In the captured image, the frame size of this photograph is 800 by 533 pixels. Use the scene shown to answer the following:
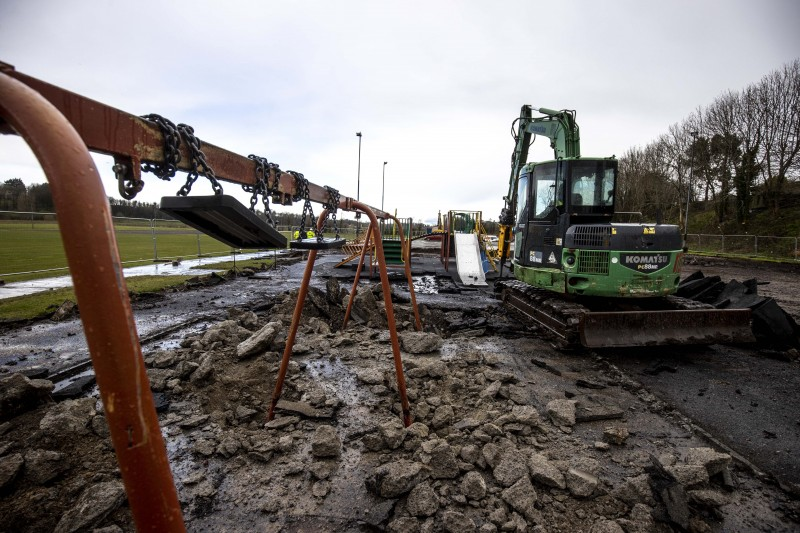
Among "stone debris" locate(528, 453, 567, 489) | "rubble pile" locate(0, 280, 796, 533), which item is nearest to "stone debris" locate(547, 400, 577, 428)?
"rubble pile" locate(0, 280, 796, 533)

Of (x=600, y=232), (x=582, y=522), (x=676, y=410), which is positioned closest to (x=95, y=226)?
(x=582, y=522)

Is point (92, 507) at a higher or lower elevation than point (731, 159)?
lower

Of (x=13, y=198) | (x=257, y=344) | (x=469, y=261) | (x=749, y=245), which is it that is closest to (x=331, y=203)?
(x=257, y=344)

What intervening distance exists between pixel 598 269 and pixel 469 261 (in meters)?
8.95

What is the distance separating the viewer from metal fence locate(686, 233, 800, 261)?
78.5 feet

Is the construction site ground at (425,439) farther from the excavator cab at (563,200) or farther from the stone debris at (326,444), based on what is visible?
the excavator cab at (563,200)

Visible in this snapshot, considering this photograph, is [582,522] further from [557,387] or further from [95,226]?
[95,226]

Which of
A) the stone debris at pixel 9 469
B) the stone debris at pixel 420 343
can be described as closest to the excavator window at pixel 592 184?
the stone debris at pixel 420 343

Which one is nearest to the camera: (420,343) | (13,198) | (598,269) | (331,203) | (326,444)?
(326,444)

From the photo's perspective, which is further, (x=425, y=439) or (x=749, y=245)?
(x=749, y=245)

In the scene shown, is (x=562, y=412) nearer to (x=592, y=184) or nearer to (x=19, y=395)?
(x=592, y=184)

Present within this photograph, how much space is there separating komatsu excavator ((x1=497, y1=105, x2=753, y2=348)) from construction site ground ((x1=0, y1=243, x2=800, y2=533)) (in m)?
0.55

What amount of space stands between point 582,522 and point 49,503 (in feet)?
12.9

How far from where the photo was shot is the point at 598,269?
6641 mm
